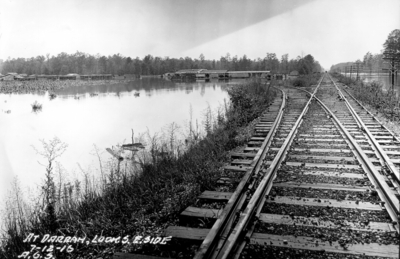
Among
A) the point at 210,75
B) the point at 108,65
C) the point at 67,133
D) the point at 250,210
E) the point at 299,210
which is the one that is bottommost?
the point at 67,133

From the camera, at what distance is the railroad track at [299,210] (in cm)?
330

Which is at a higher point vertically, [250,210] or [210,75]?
[210,75]

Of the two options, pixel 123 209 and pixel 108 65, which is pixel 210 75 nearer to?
pixel 108 65

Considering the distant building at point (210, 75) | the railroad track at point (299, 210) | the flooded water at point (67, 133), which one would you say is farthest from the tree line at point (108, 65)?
the railroad track at point (299, 210)

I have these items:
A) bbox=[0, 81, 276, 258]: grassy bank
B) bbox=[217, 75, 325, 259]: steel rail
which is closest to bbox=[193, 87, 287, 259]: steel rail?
bbox=[217, 75, 325, 259]: steel rail

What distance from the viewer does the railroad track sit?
3303 millimetres

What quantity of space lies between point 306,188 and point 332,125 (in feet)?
19.7

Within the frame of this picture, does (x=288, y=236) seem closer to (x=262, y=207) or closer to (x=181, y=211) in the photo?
(x=262, y=207)

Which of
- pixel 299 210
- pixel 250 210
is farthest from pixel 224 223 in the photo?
pixel 299 210

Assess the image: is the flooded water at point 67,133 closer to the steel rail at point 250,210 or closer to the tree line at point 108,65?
the steel rail at point 250,210

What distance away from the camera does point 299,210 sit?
4.21m

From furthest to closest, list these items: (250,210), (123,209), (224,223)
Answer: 1. (123,209)
2. (250,210)
3. (224,223)

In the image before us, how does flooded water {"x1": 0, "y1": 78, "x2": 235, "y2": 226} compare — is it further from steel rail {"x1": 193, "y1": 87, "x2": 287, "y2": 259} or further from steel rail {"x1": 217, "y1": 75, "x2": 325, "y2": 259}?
steel rail {"x1": 217, "y1": 75, "x2": 325, "y2": 259}

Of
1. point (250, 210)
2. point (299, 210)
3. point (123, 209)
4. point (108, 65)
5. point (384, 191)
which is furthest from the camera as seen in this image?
A: point (108, 65)
